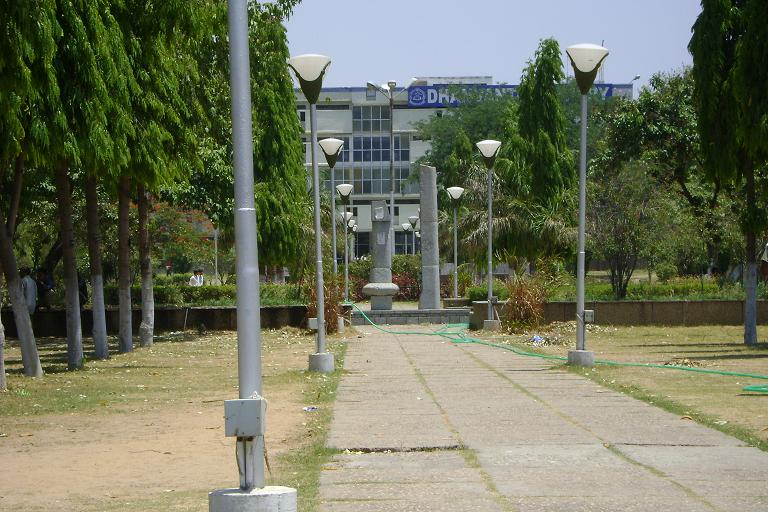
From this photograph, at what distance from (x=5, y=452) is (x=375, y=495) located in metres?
3.62

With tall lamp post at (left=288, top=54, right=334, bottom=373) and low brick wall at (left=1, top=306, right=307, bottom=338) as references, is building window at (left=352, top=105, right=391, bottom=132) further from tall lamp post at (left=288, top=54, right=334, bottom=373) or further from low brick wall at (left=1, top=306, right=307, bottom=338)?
tall lamp post at (left=288, top=54, right=334, bottom=373)

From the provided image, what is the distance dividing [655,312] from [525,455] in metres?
18.9

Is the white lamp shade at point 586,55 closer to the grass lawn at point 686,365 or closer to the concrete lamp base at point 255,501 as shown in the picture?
the grass lawn at point 686,365

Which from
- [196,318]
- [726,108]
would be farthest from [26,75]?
[196,318]

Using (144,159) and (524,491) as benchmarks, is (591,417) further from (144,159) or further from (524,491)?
(144,159)

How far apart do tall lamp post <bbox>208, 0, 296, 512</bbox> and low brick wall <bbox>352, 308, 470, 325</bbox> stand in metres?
24.8

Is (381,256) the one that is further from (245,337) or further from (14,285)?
(245,337)

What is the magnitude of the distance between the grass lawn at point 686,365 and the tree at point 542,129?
62.9ft

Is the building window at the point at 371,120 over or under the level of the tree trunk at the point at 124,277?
over

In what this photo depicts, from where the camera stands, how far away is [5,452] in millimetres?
9070

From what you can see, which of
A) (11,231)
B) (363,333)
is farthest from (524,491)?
(363,333)

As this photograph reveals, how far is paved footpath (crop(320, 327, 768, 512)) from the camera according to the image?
22.1ft

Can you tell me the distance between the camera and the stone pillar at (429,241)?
108 feet

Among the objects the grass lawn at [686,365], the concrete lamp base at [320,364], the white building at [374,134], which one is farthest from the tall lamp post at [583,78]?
the white building at [374,134]
